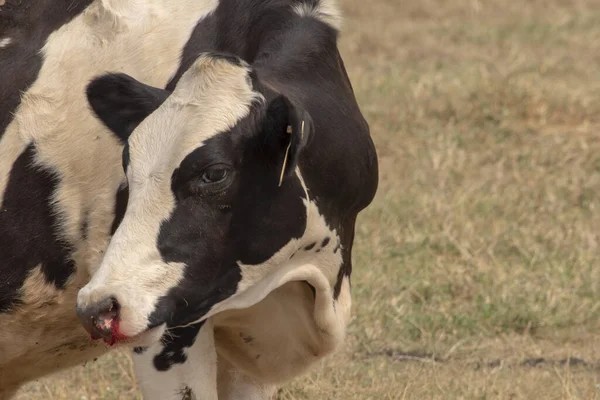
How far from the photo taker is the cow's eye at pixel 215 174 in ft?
13.2

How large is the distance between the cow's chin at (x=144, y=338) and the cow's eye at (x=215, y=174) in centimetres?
45

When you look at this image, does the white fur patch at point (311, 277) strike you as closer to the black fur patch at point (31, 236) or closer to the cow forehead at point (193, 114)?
the cow forehead at point (193, 114)

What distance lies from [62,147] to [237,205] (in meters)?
0.90

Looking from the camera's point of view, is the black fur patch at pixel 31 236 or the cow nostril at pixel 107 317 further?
Result: the black fur patch at pixel 31 236

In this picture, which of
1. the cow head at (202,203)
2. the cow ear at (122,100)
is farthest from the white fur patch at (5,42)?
the cow head at (202,203)

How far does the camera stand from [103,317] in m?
3.85

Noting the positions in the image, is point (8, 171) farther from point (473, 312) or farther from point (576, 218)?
point (576, 218)

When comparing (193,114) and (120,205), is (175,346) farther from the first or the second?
(193,114)

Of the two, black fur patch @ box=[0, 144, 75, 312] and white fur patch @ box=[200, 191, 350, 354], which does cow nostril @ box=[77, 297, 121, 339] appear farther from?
black fur patch @ box=[0, 144, 75, 312]

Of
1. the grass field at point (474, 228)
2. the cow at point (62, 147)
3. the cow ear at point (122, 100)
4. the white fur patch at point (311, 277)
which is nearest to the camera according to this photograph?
the white fur patch at point (311, 277)

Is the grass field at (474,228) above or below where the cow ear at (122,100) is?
below

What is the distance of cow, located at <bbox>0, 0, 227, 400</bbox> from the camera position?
467 cm

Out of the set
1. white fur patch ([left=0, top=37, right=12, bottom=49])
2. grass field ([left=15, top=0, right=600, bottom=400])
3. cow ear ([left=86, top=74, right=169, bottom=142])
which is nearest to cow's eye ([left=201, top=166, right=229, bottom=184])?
cow ear ([left=86, top=74, right=169, bottom=142])

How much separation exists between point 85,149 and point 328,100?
0.87 meters
